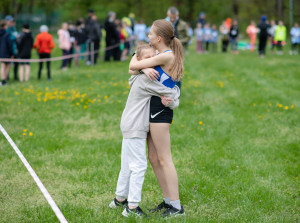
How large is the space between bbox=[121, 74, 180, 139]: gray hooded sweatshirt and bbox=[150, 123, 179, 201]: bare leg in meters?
0.11

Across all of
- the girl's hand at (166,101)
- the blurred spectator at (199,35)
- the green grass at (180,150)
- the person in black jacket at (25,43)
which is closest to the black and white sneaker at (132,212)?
the green grass at (180,150)

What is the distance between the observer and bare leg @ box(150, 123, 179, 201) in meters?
4.06

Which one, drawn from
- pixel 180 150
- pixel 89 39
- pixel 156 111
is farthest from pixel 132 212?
pixel 89 39

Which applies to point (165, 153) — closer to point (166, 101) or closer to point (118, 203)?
point (166, 101)

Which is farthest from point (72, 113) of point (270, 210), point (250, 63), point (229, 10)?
point (229, 10)

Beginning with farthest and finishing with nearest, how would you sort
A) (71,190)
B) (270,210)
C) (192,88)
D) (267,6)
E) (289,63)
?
(267,6) < (289,63) < (192,88) < (71,190) < (270,210)

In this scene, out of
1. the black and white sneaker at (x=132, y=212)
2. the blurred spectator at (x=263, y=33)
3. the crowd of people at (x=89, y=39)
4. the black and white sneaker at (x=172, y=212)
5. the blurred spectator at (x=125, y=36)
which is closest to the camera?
the black and white sneaker at (x=132, y=212)

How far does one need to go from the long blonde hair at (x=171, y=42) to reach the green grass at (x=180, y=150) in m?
1.55

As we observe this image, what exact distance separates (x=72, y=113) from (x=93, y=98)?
1.51m

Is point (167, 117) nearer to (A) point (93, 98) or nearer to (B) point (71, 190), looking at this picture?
(B) point (71, 190)

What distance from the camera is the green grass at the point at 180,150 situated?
15.5ft

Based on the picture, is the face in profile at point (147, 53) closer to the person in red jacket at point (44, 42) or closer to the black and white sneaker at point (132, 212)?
the black and white sneaker at point (132, 212)

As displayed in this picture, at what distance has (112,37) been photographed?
751 inches

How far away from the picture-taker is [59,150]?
6.79 m
